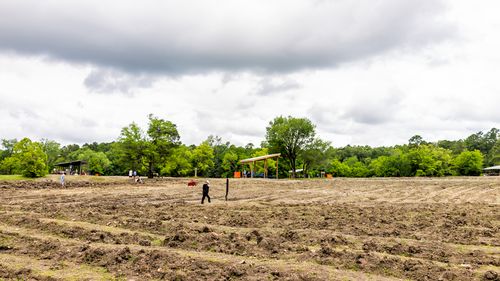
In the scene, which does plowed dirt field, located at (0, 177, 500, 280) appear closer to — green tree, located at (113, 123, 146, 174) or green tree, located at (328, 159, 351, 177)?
green tree, located at (113, 123, 146, 174)

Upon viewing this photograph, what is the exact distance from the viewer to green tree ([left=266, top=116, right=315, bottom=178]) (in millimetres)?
89188

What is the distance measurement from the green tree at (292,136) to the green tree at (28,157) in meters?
50.0

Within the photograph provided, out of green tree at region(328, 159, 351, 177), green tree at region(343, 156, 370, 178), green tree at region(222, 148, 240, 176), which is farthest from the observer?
green tree at region(328, 159, 351, 177)

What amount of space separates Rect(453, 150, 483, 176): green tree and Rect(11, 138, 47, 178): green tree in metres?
93.7

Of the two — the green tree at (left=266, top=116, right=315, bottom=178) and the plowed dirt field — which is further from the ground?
the green tree at (left=266, top=116, right=315, bottom=178)

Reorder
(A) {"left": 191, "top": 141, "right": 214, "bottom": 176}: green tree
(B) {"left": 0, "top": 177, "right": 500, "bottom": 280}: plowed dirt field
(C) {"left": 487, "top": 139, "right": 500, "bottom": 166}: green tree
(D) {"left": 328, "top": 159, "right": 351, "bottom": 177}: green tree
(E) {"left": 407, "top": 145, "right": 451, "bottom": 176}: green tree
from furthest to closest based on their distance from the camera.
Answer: (D) {"left": 328, "top": 159, "right": 351, "bottom": 177}: green tree
(C) {"left": 487, "top": 139, "right": 500, "bottom": 166}: green tree
(A) {"left": 191, "top": 141, "right": 214, "bottom": 176}: green tree
(E) {"left": 407, "top": 145, "right": 451, "bottom": 176}: green tree
(B) {"left": 0, "top": 177, "right": 500, "bottom": 280}: plowed dirt field

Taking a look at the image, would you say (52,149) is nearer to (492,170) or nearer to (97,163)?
(97,163)

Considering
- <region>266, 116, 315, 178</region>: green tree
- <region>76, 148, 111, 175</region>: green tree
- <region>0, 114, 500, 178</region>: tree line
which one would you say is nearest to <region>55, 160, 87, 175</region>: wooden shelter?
<region>0, 114, 500, 178</region>: tree line

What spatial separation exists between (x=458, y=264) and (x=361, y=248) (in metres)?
2.68

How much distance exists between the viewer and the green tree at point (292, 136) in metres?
89.2

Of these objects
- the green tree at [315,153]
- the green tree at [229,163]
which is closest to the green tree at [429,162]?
Answer: the green tree at [315,153]

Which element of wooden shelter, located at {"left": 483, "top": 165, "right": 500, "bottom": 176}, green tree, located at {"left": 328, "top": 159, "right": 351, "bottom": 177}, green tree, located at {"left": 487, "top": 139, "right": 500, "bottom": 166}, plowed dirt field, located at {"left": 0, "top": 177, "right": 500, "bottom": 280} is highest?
green tree, located at {"left": 487, "top": 139, "right": 500, "bottom": 166}

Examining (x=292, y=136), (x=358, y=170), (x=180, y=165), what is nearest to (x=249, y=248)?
(x=292, y=136)

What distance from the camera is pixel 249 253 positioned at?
35.9 feet
